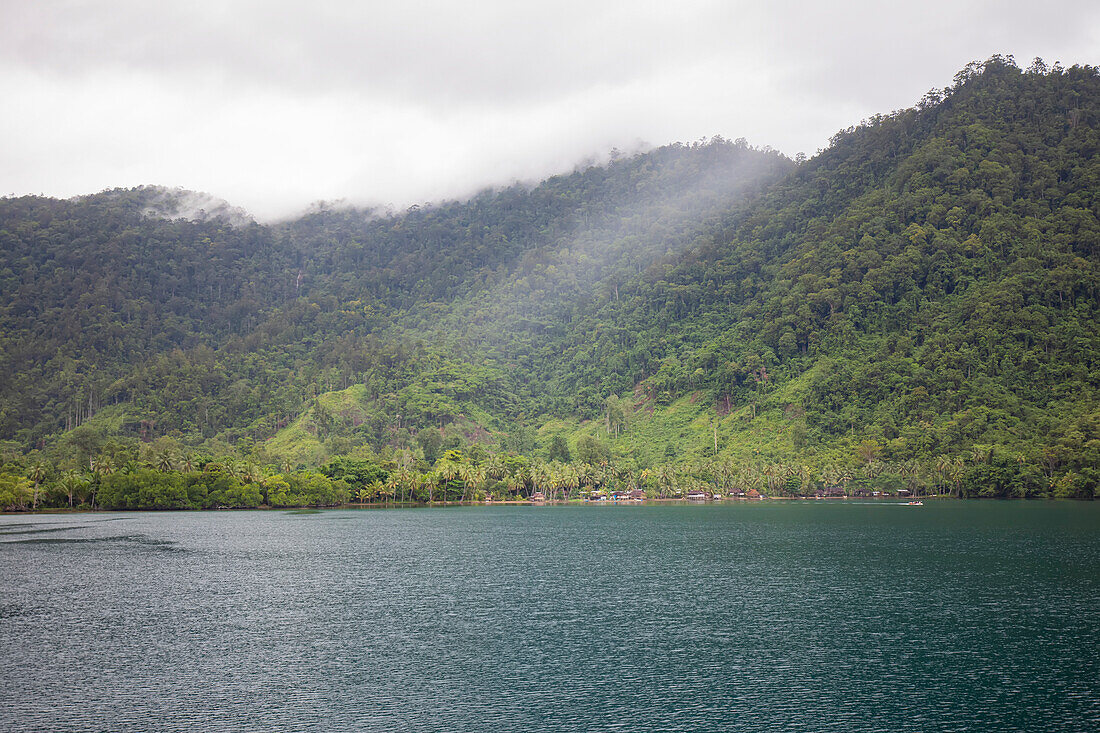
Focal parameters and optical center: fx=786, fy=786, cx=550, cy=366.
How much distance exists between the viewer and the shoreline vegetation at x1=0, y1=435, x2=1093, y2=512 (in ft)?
524

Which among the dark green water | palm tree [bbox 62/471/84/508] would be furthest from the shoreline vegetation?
the dark green water

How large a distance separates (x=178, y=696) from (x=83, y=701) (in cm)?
399

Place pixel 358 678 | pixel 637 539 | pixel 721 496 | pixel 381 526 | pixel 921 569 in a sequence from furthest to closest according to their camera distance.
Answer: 1. pixel 721 496
2. pixel 381 526
3. pixel 637 539
4. pixel 921 569
5. pixel 358 678

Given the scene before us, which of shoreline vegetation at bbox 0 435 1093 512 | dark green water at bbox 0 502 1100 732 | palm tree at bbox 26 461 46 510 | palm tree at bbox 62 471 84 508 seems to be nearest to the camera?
dark green water at bbox 0 502 1100 732

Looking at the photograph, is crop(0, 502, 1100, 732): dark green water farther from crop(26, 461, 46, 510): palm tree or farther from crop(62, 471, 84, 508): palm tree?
crop(26, 461, 46, 510): palm tree

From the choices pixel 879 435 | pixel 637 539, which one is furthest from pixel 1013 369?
pixel 637 539

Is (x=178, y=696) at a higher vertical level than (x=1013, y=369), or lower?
lower

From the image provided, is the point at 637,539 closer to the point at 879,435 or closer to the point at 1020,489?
the point at 1020,489

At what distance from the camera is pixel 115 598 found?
60250 millimetres

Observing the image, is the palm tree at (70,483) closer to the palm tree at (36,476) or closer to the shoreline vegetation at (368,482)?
the shoreline vegetation at (368,482)

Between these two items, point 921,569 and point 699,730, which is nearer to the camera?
point 699,730

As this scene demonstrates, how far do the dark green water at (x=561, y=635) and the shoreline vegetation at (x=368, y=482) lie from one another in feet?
239

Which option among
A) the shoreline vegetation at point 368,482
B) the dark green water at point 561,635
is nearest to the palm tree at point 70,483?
the shoreline vegetation at point 368,482

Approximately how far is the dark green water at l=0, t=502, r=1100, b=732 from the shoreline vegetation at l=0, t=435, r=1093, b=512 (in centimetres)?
7275
